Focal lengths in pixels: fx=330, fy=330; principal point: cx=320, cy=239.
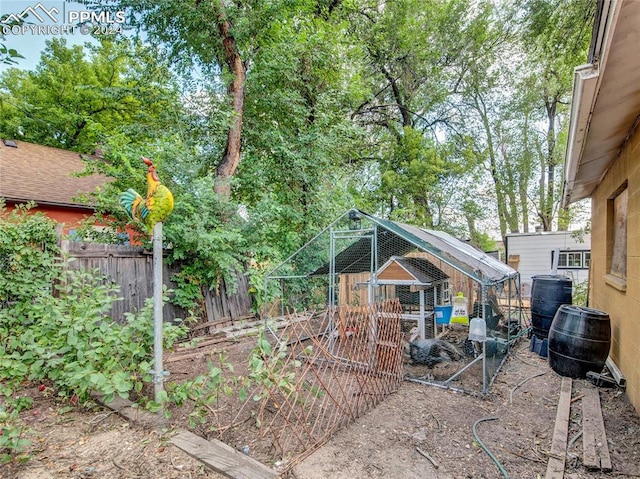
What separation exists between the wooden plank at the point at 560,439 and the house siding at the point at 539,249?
30.0ft

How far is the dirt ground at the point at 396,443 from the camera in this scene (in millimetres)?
2143

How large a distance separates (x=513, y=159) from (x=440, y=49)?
682 cm

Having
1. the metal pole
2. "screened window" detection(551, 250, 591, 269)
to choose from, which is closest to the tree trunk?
the metal pole

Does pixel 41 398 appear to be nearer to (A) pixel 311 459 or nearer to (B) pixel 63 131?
(A) pixel 311 459

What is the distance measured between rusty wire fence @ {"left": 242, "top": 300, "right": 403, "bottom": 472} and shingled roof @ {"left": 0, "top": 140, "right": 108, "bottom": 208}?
7.52 m

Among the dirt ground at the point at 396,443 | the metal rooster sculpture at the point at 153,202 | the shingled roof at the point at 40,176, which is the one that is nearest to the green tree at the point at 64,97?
the shingled roof at the point at 40,176

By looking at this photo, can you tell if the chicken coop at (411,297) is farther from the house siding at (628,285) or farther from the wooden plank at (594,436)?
the house siding at (628,285)

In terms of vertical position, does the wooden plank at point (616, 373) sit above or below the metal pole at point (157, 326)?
below

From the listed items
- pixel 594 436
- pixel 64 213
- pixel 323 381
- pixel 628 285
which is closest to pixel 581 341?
pixel 628 285

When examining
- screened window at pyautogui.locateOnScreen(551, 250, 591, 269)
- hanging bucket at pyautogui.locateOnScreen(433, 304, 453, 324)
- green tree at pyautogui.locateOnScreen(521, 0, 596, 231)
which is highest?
green tree at pyautogui.locateOnScreen(521, 0, 596, 231)

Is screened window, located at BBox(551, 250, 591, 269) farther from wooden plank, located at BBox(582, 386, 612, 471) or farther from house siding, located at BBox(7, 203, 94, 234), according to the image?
house siding, located at BBox(7, 203, 94, 234)

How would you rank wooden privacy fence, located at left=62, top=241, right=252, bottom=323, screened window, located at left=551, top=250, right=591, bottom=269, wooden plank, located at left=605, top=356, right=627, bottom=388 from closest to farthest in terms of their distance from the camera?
wooden plank, located at left=605, top=356, right=627, bottom=388, wooden privacy fence, located at left=62, top=241, right=252, bottom=323, screened window, located at left=551, top=250, right=591, bottom=269

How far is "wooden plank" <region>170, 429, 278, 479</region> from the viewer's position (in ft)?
6.67

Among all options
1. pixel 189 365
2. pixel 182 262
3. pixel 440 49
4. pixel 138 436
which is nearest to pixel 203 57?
pixel 182 262
